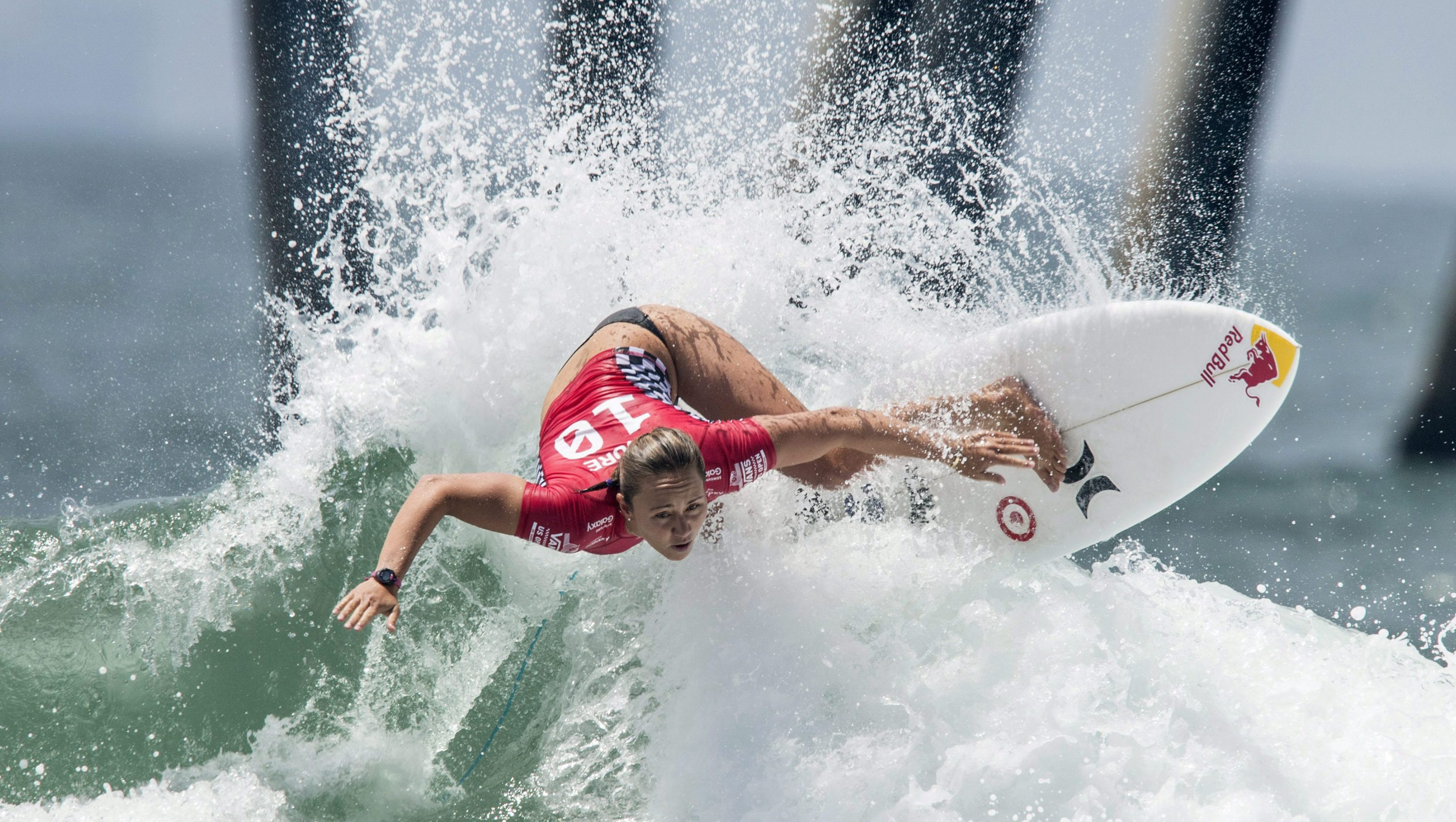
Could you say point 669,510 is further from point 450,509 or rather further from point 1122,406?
point 1122,406

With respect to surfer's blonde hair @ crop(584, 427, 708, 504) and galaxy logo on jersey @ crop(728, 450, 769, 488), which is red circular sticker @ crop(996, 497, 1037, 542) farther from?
surfer's blonde hair @ crop(584, 427, 708, 504)

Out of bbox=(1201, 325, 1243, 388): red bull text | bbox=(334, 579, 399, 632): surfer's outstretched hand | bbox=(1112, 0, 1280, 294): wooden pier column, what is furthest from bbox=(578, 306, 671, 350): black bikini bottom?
bbox=(1112, 0, 1280, 294): wooden pier column

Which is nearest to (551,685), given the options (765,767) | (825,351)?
(765,767)

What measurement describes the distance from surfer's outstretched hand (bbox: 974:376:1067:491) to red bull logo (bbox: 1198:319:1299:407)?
2.06ft

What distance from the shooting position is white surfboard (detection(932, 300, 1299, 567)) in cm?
329

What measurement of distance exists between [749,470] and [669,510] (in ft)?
1.11

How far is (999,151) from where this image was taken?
754 cm

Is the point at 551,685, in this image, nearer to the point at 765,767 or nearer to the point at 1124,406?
the point at 765,767

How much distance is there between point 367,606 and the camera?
2.13 meters

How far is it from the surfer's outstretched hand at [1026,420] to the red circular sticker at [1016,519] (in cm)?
13

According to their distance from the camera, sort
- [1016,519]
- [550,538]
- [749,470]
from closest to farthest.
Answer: [550,538]
[749,470]
[1016,519]

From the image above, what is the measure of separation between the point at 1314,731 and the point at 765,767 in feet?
5.45

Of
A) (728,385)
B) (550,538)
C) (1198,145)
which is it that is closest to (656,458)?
(550,538)

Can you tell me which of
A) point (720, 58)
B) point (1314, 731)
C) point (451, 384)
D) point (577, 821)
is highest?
point (720, 58)
